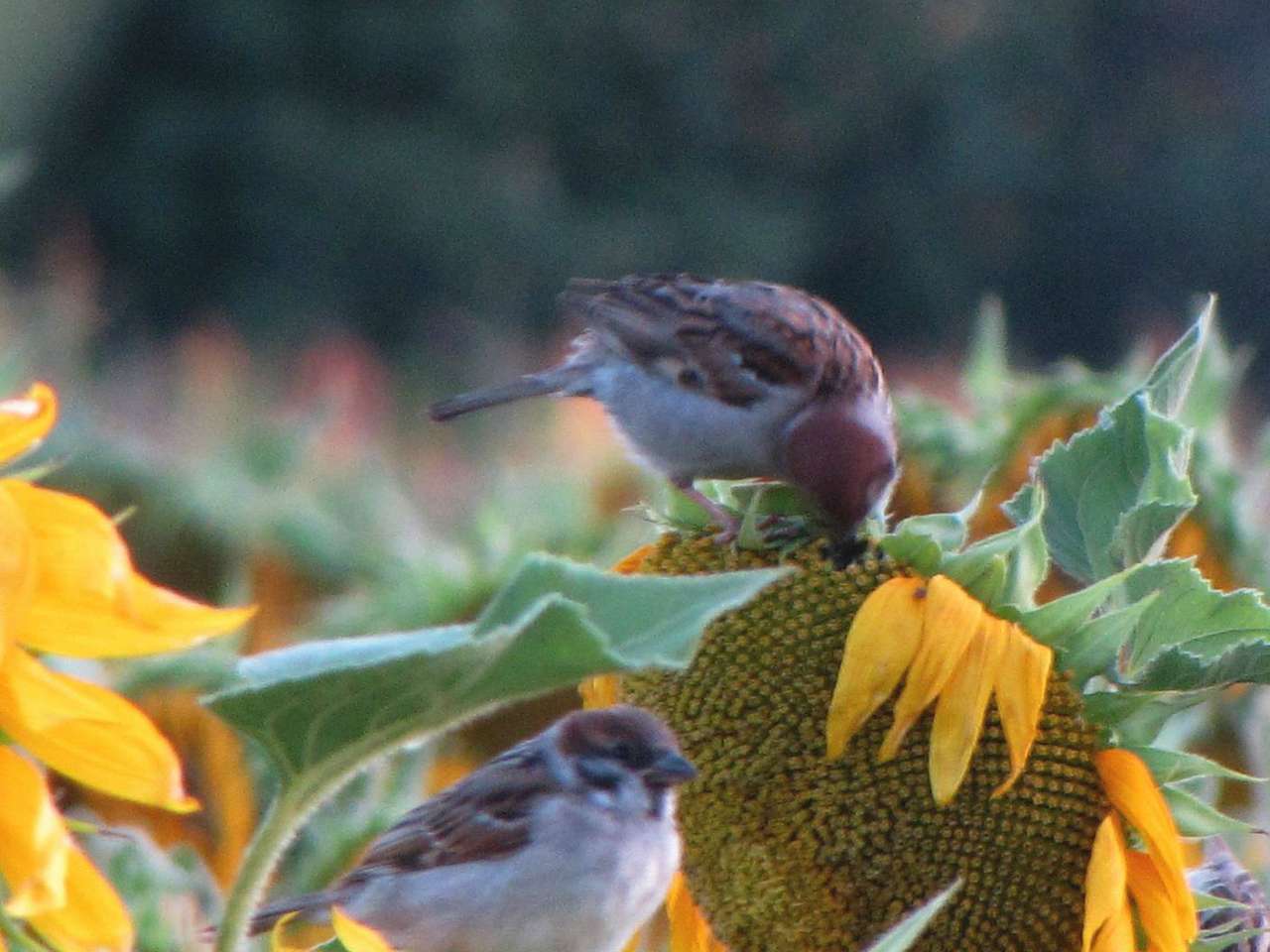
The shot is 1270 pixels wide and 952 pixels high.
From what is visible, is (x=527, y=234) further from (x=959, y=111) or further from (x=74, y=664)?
(x=74, y=664)

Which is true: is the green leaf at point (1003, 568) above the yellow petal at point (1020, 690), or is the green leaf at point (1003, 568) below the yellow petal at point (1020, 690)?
above

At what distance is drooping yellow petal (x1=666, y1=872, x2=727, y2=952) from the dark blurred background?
15.7m

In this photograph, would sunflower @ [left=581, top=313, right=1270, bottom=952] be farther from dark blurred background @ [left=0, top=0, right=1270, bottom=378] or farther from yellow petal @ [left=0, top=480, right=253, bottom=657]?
dark blurred background @ [left=0, top=0, right=1270, bottom=378]

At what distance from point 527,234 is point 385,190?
1.22 metres

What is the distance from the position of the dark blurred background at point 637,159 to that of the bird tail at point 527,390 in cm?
1375

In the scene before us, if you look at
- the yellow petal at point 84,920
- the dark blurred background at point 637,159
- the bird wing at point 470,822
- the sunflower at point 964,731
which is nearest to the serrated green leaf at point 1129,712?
the sunflower at point 964,731

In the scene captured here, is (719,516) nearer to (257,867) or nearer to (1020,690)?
(1020,690)

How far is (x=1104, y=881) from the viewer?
4.33 ft

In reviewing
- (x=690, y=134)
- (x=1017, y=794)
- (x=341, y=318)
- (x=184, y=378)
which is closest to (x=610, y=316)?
(x=1017, y=794)

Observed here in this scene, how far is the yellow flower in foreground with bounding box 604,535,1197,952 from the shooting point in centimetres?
136

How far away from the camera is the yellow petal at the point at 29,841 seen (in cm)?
77

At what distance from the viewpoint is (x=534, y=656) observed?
0.79 metres

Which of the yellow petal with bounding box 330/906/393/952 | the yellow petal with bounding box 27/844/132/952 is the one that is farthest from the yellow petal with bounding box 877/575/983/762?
the yellow petal with bounding box 27/844/132/952

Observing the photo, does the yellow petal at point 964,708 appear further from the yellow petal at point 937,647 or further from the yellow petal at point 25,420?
the yellow petal at point 25,420
